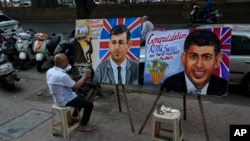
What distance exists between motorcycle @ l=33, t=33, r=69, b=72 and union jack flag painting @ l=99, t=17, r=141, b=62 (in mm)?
4370

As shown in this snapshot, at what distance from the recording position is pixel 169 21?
18.4 m

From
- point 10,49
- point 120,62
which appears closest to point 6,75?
point 10,49

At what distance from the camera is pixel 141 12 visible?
19.7 meters

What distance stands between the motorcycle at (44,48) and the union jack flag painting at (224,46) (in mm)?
6100

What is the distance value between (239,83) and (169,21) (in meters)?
A: 11.8

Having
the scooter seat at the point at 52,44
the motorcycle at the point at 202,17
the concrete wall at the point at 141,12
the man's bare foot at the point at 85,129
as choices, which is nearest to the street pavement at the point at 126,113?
the man's bare foot at the point at 85,129

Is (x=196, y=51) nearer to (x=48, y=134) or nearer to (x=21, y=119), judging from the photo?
(x=48, y=134)

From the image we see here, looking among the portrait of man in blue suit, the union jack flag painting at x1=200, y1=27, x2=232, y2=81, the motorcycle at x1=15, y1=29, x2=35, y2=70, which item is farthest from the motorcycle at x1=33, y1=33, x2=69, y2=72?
the union jack flag painting at x1=200, y1=27, x2=232, y2=81

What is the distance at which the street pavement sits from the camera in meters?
5.30

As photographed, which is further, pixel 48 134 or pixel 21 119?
pixel 21 119

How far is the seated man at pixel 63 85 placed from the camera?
4.95m

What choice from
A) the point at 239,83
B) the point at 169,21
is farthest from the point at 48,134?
the point at 169,21

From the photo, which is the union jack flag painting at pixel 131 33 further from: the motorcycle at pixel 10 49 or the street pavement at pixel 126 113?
the motorcycle at pixel 10 49

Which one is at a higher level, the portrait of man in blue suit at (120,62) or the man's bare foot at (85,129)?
the portrait of man in blue suit at (120,62)
